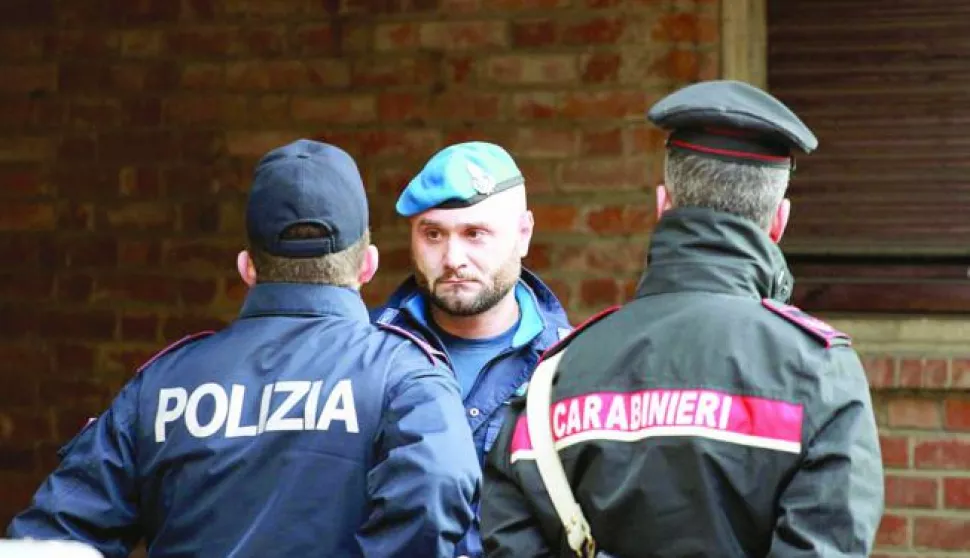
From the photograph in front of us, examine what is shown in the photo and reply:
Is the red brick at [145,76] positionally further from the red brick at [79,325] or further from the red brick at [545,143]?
the red brick at [545,143]

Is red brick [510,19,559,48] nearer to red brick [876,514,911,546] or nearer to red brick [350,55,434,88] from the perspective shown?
red brick [350,55,434,88]

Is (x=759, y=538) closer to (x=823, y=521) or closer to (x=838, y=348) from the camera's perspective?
(x=823, y=521)

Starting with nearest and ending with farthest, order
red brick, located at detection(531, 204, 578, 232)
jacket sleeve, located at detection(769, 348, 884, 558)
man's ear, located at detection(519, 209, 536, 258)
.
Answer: jacket sleeve, located at detection(769, 348, 884, 558) → man's ear, located at detection(519, 209, 536, 258) → red brick, located at detection(531, 204, 578, 232)

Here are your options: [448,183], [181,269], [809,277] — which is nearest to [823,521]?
[448,183]

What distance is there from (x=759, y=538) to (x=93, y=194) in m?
3.37

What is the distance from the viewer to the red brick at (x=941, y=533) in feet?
14.3

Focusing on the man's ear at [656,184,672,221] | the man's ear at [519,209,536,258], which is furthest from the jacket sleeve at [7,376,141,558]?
the man's ear at [519,209,536,258]

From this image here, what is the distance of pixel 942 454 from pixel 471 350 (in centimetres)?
153

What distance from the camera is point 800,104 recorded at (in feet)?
14.8

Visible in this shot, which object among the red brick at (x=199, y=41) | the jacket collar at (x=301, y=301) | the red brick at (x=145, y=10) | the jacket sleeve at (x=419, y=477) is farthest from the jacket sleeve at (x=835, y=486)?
the red brick at (x=145, y=10)

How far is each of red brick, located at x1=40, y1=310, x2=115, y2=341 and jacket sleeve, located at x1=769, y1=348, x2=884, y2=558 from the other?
10.9 feet

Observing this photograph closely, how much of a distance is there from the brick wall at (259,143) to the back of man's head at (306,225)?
73.9 inches

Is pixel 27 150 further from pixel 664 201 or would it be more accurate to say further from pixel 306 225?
pixel 664 201

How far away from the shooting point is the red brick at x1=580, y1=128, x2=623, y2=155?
4.55 m
